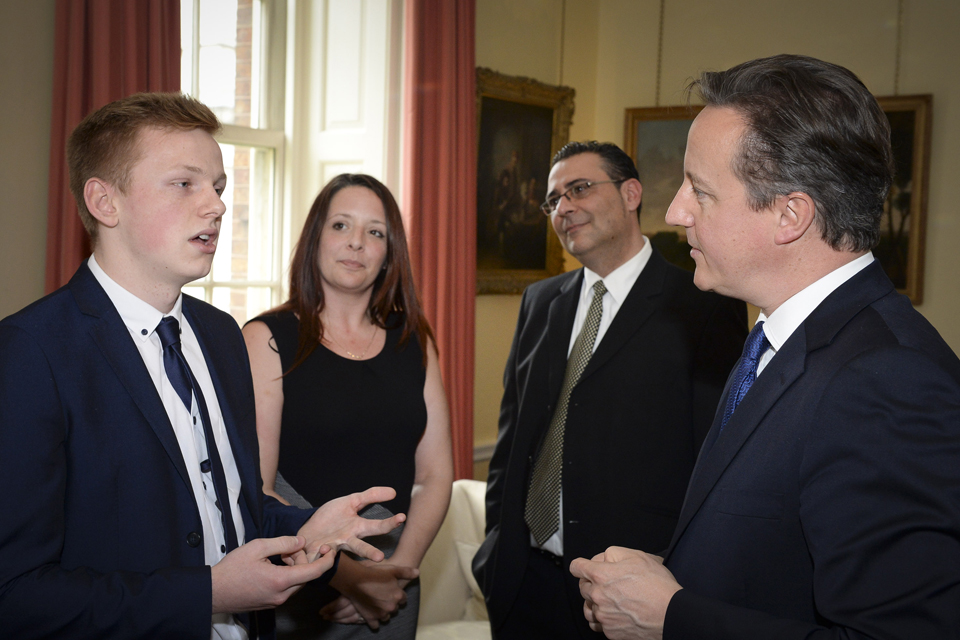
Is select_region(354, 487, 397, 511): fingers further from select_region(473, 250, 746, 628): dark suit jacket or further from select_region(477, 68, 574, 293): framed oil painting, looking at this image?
select_region(477, 68, 574, 293): framed oil painting

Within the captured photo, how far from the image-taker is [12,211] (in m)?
3.15

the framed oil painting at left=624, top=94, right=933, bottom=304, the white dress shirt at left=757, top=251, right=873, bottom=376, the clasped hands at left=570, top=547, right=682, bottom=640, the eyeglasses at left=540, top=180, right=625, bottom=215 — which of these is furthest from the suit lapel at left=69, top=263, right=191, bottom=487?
the framed oil painting at left=624, top=94, right=933, bottom=304

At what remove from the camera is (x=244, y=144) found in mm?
4578

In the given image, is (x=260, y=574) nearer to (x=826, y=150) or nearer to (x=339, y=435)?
(x=339, y=435)

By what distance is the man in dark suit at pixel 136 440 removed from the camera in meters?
A: 1.38

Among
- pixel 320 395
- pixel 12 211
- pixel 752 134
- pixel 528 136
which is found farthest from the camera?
pixel 528 136

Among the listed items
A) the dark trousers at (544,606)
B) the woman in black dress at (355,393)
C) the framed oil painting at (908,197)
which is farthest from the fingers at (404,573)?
the framed oil painting at (908,197)

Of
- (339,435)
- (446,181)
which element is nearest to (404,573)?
(339,435)

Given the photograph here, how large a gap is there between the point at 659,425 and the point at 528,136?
12.0 feet

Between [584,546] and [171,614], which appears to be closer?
[171,614]

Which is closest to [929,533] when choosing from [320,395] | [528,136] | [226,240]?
[320,395]

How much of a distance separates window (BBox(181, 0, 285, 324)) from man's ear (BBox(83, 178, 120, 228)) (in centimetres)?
276

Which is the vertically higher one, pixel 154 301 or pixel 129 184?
A: pixel 129 184

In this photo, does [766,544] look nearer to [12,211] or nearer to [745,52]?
[12,211]
